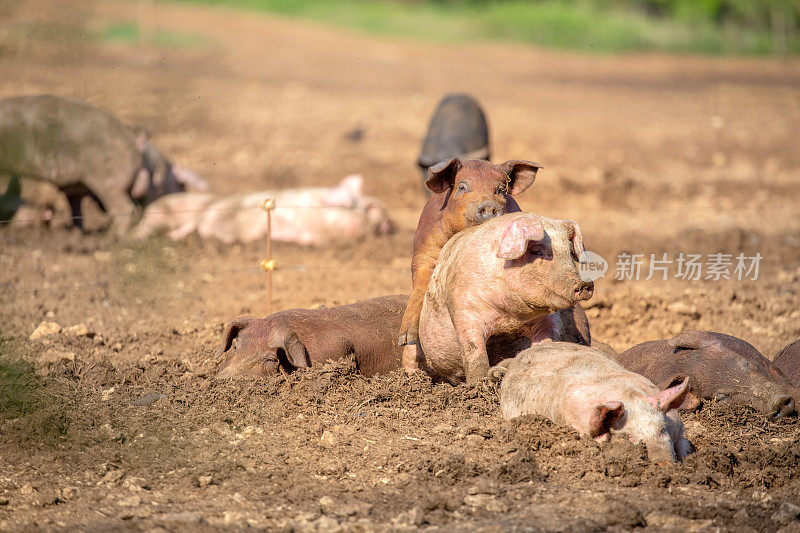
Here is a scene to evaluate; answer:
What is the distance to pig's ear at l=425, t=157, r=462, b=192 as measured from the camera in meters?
4.88

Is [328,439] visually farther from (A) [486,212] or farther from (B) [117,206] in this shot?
(B) [117,206]

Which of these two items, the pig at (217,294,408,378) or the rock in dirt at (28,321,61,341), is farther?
the rock in dirt at (28,321,61,341)

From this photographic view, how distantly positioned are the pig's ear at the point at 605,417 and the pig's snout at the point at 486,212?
1366 millimetres

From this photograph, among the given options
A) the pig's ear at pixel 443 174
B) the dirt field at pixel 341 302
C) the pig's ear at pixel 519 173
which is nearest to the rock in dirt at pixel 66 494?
the dirt field at pixel 341 302

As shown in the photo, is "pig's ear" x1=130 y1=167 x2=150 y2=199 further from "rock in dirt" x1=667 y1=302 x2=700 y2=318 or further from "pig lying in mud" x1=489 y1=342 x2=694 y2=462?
"pig lying in mud" x1=489 y1=342 x2=694 y2=462

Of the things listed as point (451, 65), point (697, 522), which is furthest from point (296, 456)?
point (451, 65)

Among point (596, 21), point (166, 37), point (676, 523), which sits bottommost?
point (676, 523)

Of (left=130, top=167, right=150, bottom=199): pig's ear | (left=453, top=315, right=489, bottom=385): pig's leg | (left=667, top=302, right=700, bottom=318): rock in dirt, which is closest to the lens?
(left=453, top=315, right=489, bottom=385): pig's leg

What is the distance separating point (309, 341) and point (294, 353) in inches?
6.5

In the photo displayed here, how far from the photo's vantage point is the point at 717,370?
4.95 meters

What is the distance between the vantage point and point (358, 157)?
13.4m

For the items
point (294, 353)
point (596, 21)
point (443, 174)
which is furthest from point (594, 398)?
A: point (596, 21)

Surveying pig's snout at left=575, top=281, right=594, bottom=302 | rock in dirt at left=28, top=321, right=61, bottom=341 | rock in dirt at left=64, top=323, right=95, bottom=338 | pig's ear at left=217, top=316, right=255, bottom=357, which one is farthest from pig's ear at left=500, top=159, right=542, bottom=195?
rock in dirt at left=28, top=321, right=61, bottom=341

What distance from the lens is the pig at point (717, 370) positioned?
4.73 m
